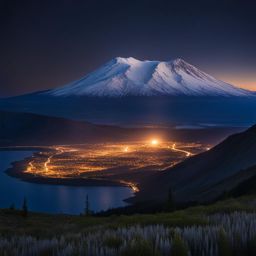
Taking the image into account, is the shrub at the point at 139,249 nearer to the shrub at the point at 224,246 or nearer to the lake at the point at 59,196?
the shrub at the point at 224,246

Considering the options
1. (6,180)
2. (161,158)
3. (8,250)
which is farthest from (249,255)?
(161,158)

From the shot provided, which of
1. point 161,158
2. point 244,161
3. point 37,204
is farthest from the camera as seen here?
point 161,158

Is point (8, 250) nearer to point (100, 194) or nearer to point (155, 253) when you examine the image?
point (155, 253)

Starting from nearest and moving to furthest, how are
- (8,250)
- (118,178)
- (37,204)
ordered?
(8,250) → (37,204) → (118,178)

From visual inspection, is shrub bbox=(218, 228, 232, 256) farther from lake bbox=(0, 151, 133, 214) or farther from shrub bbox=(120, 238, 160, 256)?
lake bbox=(0, 151, 133, 214)

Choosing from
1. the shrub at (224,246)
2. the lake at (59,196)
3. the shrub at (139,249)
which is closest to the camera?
the shrub at (139,249)

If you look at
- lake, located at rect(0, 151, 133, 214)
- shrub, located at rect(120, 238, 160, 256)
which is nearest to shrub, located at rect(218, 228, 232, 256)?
shrub, located at rect(120, 238, 160, 256)

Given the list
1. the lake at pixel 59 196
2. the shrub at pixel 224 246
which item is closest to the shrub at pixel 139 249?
the shrub at pixel 224 246

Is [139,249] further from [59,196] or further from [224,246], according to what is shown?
[59,196]

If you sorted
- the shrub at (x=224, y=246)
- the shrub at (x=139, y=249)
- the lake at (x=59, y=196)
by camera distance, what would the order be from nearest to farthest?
the shrub at (x=139, y=249)
the shrub at (x=224, y=246)
the lake at (x=59, y=196)
